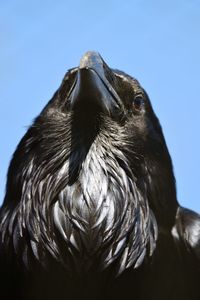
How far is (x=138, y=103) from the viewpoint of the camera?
617 cm

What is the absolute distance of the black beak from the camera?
18.7 ft

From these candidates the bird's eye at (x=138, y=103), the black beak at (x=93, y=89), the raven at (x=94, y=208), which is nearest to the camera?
the raven at (x=94, y=208)

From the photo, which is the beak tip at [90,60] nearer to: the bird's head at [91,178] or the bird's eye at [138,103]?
the bird's head at [91,178]

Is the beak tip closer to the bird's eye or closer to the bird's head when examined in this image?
the bird's head

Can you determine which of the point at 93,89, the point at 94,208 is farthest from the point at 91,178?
the point at 93,89

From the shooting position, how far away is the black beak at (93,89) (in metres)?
5.70

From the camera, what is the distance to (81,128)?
5930 mm

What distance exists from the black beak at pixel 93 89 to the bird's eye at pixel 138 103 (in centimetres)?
14

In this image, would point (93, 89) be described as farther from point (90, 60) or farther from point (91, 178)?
point (91, 178)

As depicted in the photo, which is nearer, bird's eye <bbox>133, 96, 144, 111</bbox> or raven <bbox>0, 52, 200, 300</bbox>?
raven <bbox>0, 52, 200, 300</bbox>

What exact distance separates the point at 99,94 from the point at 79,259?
83cm

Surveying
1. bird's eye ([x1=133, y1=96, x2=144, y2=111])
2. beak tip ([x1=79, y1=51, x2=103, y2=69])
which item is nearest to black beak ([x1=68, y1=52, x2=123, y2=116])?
beak tip ([x1=79, y1=51, x2=103, y2=69])

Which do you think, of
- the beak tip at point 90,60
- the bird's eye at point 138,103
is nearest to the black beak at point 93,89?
the beak tip at point 90,60

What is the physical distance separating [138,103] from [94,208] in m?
0.73
